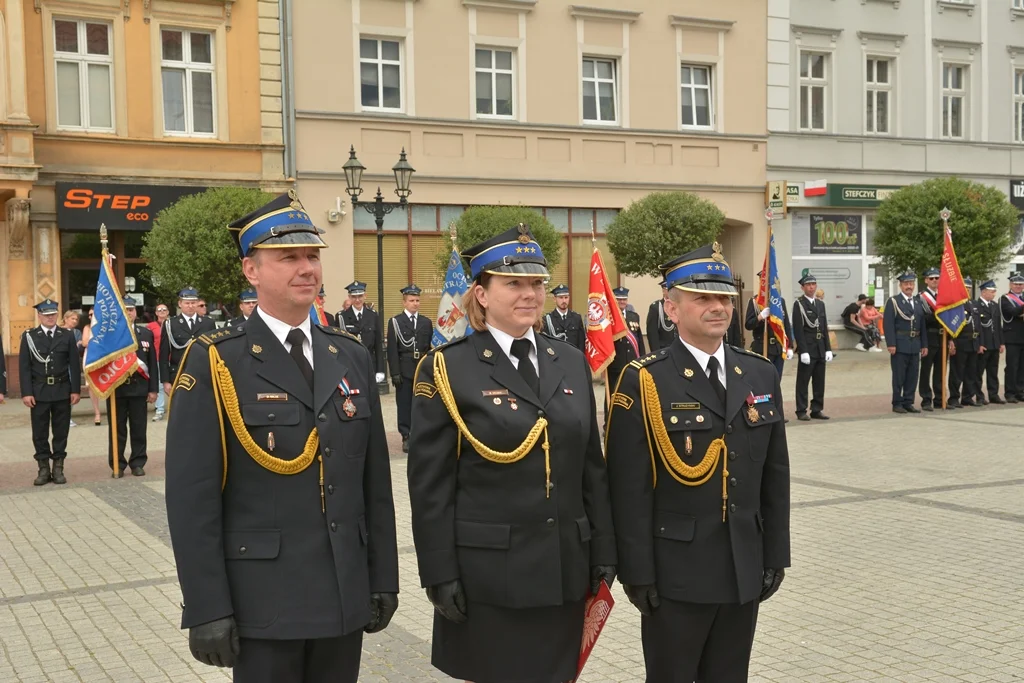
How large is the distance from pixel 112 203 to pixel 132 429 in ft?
34.9

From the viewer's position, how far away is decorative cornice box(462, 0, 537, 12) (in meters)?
25.4

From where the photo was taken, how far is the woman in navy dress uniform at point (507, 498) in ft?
12.1

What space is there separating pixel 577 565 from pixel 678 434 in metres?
0.64

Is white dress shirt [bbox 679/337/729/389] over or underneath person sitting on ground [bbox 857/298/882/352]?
over

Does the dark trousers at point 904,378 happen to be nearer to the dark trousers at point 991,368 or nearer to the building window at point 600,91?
the dark trousers at point 991,368

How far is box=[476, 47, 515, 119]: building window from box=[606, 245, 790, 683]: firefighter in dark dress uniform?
2241 centimetres

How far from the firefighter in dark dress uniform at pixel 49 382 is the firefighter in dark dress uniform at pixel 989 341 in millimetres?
14255

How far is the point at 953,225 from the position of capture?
2609 centimetres

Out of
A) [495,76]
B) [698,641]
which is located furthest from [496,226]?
[698,641]

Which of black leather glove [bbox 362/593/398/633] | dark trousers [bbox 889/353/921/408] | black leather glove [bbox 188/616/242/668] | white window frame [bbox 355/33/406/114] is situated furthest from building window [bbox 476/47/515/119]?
black leather glove [bbox 188/616/242/668]

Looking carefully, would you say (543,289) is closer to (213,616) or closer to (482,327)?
(482,327)

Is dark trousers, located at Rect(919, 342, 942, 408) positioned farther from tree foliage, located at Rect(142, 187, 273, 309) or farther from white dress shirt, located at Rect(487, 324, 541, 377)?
white dress shirt, located at Rect(487, 324, 541, 377)

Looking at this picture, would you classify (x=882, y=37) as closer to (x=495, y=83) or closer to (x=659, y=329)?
(x=495, y=83)

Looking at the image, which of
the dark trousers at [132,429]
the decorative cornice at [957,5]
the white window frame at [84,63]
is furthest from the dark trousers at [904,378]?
the decorative cornice at [957,5]
